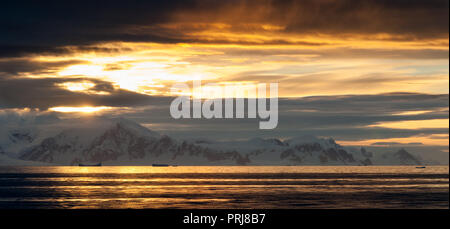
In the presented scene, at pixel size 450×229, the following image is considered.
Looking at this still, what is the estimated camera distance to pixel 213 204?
265 ft
